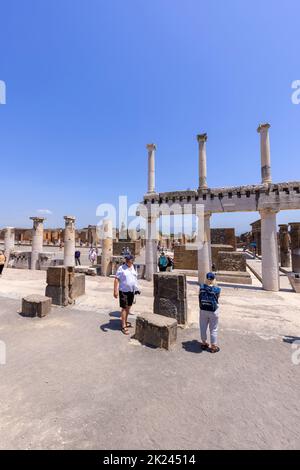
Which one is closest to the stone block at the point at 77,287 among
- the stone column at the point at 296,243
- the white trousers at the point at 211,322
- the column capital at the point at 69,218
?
the white trousers at the point at 211,322

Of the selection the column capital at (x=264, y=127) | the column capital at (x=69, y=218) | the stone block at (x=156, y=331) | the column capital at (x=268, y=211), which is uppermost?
the column capital at (x=264, y=127)

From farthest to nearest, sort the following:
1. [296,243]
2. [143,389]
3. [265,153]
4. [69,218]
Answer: [69,218]
[296,243]
[265,153]
[143,389]

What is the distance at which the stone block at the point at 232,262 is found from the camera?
1417 cm

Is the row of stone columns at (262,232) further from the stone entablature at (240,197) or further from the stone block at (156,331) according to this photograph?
the stone block at (156,331)

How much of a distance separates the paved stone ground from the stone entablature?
5610 millimetres

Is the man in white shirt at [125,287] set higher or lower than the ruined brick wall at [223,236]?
lower

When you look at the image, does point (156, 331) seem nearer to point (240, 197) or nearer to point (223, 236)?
point (240, 197)

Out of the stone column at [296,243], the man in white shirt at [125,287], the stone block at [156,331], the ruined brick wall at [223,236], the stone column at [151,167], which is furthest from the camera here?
the ruined brick wall at [223,236]

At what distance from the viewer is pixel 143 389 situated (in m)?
3.14

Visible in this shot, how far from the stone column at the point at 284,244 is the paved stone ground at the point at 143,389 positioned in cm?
1421

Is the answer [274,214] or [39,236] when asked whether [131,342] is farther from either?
[39,236]

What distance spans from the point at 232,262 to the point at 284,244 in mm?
6849

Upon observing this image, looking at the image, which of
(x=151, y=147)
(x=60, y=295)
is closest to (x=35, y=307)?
(x=60, y=295)

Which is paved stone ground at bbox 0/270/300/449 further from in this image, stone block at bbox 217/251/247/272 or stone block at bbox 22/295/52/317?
stone block at bbox 217/251/247/272
